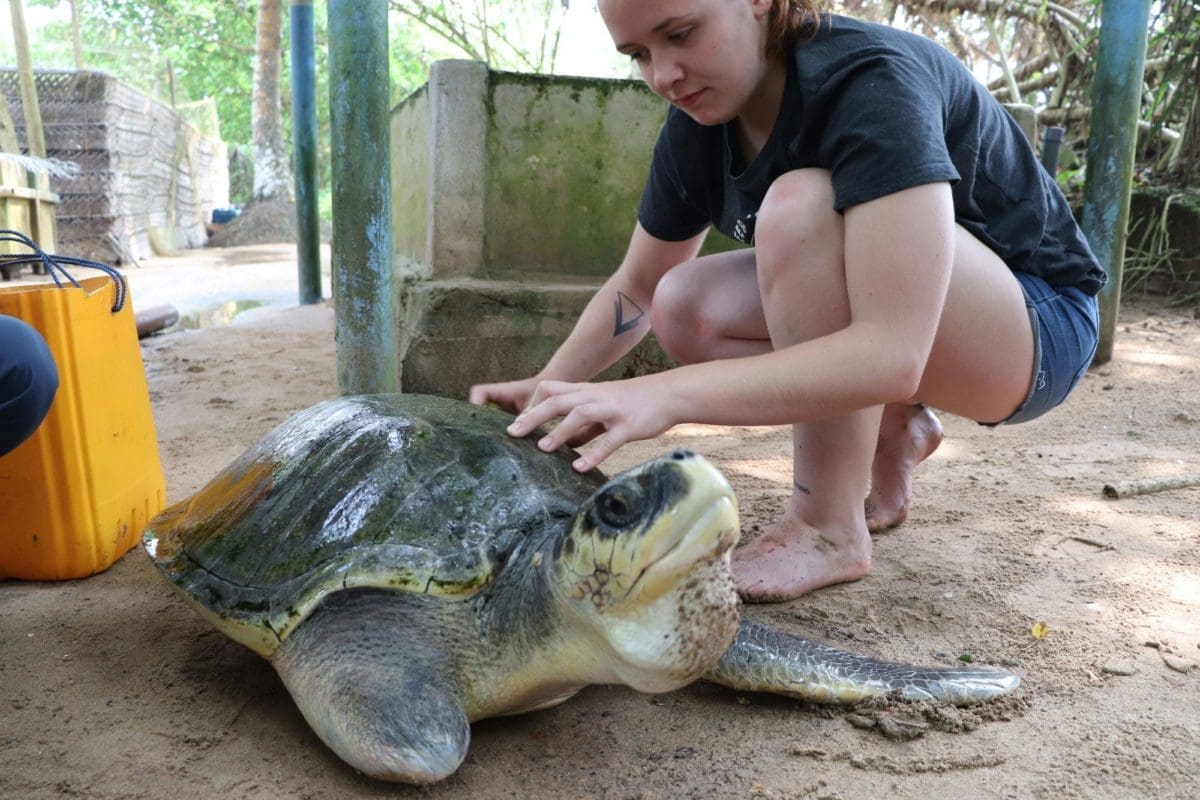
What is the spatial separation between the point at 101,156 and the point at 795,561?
36.2 feet

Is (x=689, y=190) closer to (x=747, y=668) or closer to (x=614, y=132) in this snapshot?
(x=747, y=668)

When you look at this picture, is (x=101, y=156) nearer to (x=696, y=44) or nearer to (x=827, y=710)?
(x=696, y=44)

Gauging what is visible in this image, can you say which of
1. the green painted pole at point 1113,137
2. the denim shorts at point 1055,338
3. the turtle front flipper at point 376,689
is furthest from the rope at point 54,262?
the green painted pole at point 1113,137

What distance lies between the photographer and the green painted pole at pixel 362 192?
2.52 metres

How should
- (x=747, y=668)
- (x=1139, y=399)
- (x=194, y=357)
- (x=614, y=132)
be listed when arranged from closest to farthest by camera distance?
(x=747, y=668), (x=1139, y=399), (x=614, y=132), (x=194, y=357)

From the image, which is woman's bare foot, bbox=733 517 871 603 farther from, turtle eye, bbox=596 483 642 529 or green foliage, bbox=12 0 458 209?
green foliage, bbox=12 0 458 209

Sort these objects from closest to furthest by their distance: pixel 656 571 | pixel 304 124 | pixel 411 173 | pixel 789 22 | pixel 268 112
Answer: pixel 656 571 < pixel 789 22 < pixel 411 173 < pixel 304 124 < pixel 268 112

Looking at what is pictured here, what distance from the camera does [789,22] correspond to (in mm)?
1350

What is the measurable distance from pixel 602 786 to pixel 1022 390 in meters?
1.09

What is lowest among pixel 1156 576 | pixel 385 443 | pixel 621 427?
pixel 1156 576

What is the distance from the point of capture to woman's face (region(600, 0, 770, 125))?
1.24 meters

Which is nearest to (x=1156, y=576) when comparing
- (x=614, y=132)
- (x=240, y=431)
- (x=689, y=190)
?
(x=689, y=190)

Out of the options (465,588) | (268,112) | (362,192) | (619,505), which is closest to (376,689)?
(465,588)

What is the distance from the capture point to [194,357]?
14.3 ft
